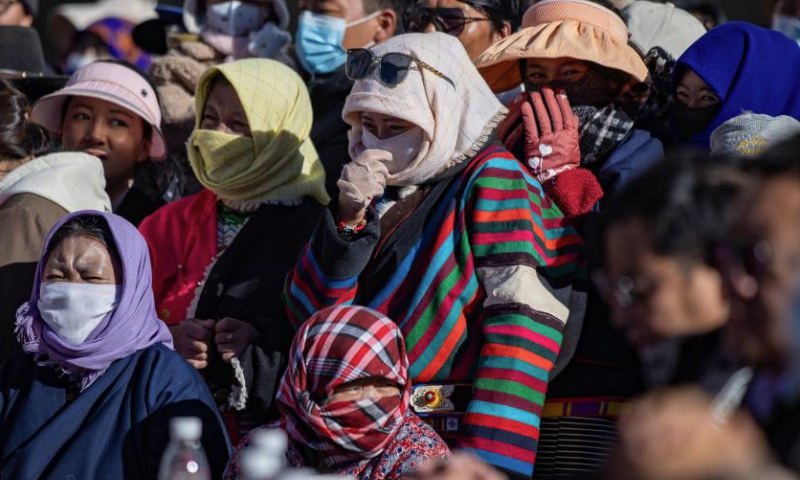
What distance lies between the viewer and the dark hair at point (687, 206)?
87.5 inches

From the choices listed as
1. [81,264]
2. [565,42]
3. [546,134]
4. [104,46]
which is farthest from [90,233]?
[104,46]

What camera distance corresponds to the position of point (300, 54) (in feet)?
20.4

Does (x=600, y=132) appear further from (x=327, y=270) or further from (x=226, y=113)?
(x=226, y=113)

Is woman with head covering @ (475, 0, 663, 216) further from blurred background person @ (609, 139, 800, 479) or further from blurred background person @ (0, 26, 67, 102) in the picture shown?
blurred background person @ (0, 26, 67, 102)

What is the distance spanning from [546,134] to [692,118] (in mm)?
599

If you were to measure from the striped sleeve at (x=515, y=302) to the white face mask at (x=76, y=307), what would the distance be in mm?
1221

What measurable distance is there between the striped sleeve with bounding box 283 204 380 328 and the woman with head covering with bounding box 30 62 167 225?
5.70ft

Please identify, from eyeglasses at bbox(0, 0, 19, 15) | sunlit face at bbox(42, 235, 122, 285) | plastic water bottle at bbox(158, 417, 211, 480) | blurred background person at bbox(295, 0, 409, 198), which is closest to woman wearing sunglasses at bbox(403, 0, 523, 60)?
blurred background person at bbox(295, 0, 409, 198)

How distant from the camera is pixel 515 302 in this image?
3.96m

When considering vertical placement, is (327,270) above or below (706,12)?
above

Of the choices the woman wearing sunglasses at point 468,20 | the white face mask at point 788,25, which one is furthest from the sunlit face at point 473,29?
the white face mask at point 788,25

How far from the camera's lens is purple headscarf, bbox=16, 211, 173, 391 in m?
4.26

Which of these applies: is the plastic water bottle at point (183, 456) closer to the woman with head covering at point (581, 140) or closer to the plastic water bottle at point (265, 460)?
the plastic water bottle at point (265, 460)

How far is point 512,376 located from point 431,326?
1.10 ft
